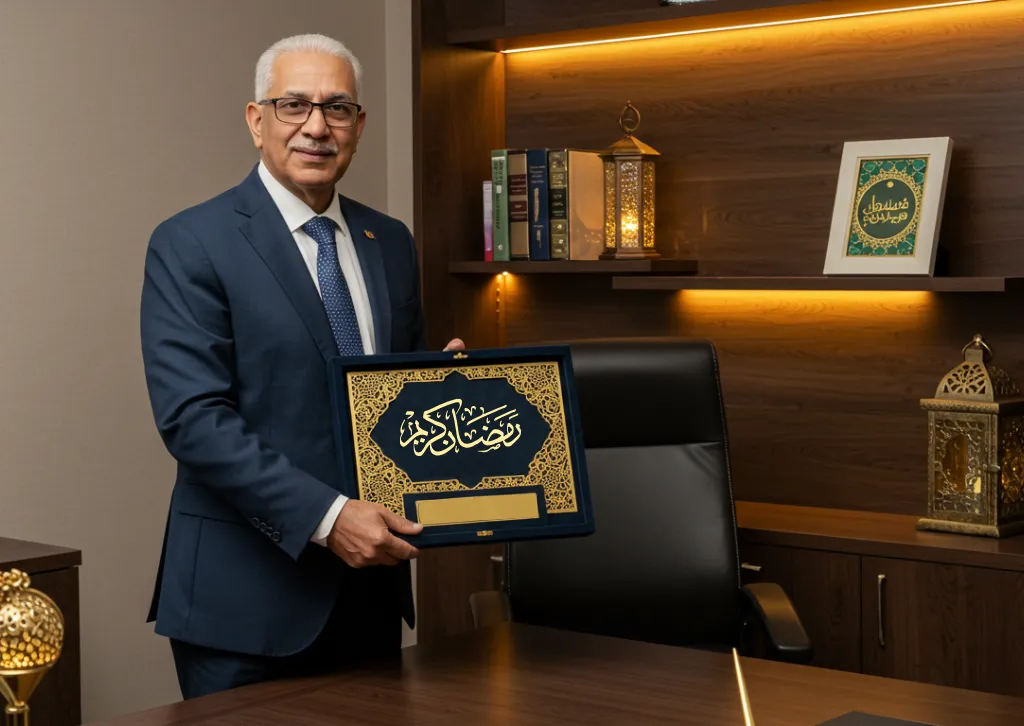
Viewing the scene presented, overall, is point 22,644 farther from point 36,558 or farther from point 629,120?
point 629,120

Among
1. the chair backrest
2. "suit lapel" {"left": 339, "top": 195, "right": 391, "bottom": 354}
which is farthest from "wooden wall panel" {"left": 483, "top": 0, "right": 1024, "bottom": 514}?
"suit lapel" {"left": 339, "top": 195, "right": 391, "bottom": 354}

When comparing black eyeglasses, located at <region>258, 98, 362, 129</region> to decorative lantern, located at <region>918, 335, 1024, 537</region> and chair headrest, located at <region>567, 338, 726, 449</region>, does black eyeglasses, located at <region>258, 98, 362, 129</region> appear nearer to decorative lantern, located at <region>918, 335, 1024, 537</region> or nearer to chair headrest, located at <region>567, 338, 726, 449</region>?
chair headrest, located at <region>567, 338, 726, 449</region>

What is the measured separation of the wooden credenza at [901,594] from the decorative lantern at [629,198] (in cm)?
78

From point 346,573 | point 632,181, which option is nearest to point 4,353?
point 346,573

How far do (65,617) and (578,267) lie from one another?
4.91ft

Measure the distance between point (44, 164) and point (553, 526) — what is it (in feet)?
5.81

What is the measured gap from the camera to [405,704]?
1.73 m

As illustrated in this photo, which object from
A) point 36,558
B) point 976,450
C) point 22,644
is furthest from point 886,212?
point 22,644

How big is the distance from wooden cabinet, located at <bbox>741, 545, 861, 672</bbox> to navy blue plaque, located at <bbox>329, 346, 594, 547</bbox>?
112 centimetres

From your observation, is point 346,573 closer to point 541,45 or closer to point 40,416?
point 40,416

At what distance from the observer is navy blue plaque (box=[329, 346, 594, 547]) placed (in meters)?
1.91

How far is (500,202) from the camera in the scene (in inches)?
139

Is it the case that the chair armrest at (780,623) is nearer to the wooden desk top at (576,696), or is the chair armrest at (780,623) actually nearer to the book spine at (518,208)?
the wooden desk top at (576,696)

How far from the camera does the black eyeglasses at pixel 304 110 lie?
2.14 meters
